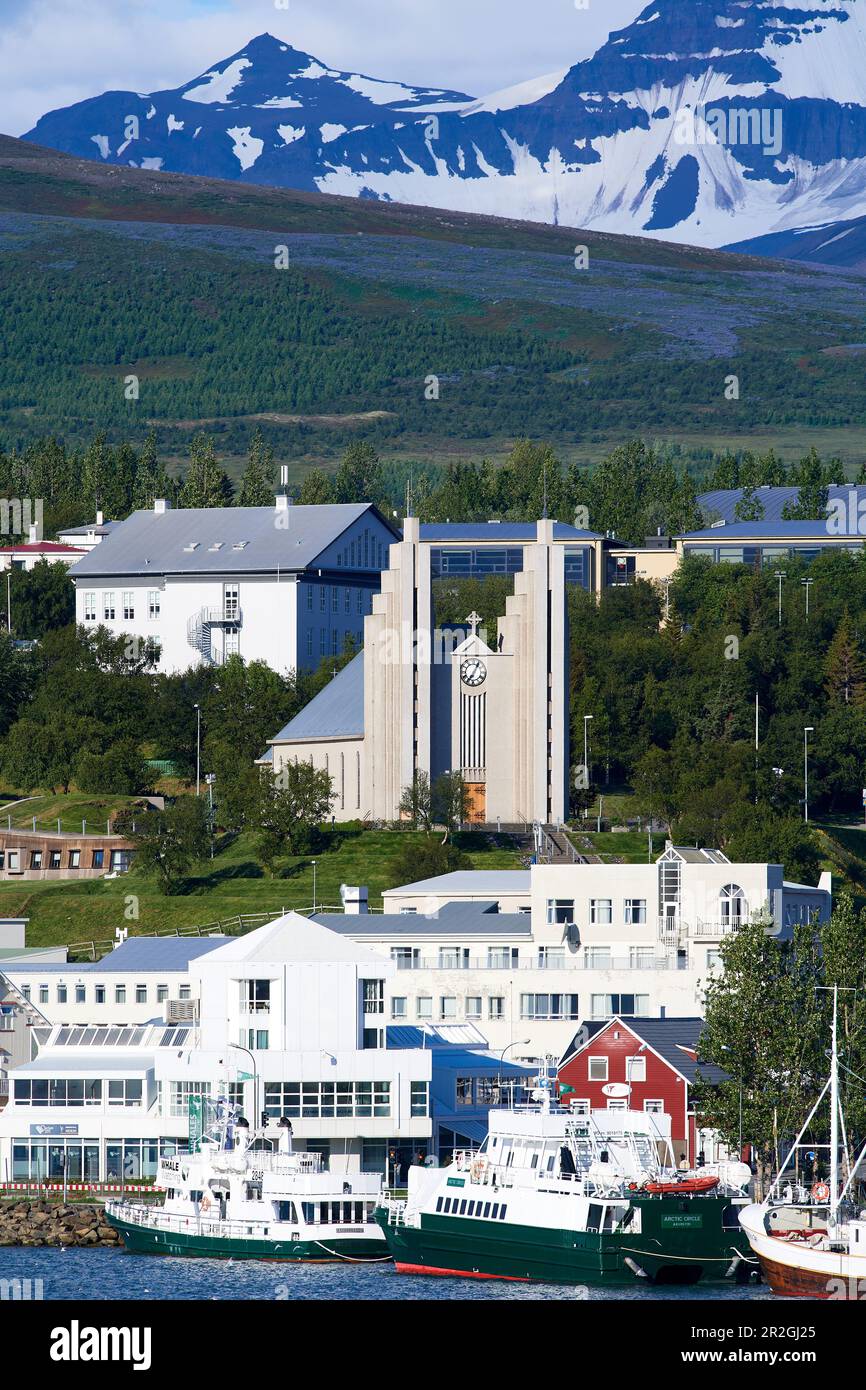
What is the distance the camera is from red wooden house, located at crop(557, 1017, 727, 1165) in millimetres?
75812

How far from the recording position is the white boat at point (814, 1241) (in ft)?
186

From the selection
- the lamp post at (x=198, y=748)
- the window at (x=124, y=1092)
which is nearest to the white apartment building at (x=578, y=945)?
the window at (x=124, y=1092)

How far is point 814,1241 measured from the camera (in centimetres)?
5825

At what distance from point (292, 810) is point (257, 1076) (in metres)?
50.5

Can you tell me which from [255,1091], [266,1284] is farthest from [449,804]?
[266,1284]

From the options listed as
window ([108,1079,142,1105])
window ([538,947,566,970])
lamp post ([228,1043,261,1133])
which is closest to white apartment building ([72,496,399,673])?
window ([538,947,566,970])

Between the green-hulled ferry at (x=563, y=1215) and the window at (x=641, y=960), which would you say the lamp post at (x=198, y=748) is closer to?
the window at (x=641, y=960)

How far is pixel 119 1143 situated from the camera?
77.4m

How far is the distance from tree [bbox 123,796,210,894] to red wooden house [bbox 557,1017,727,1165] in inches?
1697

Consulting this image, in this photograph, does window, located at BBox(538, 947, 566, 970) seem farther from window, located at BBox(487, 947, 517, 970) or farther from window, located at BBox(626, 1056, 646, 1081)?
window, located at BBox(626, 1056, 646, 1081)

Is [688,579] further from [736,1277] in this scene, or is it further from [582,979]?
[736,1277]

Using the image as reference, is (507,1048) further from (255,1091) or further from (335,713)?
(335,713)
